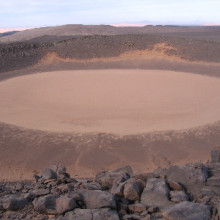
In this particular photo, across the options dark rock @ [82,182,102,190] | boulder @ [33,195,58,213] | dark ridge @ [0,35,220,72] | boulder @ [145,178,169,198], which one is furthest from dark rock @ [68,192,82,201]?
dark ridge @ [0,35,220,72]

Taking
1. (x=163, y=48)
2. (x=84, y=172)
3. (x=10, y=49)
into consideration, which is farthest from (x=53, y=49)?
(x=84, y=172)

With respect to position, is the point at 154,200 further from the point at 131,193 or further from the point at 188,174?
the point at 188,174

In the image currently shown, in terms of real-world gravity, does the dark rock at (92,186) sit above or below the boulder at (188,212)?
below

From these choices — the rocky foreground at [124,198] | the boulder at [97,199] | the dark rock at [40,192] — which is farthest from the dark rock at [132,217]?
the dark rock at [40,192]

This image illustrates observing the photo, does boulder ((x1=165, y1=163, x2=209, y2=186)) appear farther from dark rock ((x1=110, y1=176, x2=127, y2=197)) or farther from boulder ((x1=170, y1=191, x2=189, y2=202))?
dark rock ((x1=110, y1=176, x2=127, y2=197))

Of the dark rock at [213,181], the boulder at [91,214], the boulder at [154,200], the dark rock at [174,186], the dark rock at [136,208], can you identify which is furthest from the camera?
the dark rock at [213,181]

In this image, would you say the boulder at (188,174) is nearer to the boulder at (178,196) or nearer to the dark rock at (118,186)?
the boulder at (178,196)

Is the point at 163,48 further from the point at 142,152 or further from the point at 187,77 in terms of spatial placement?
the point at 142,152
